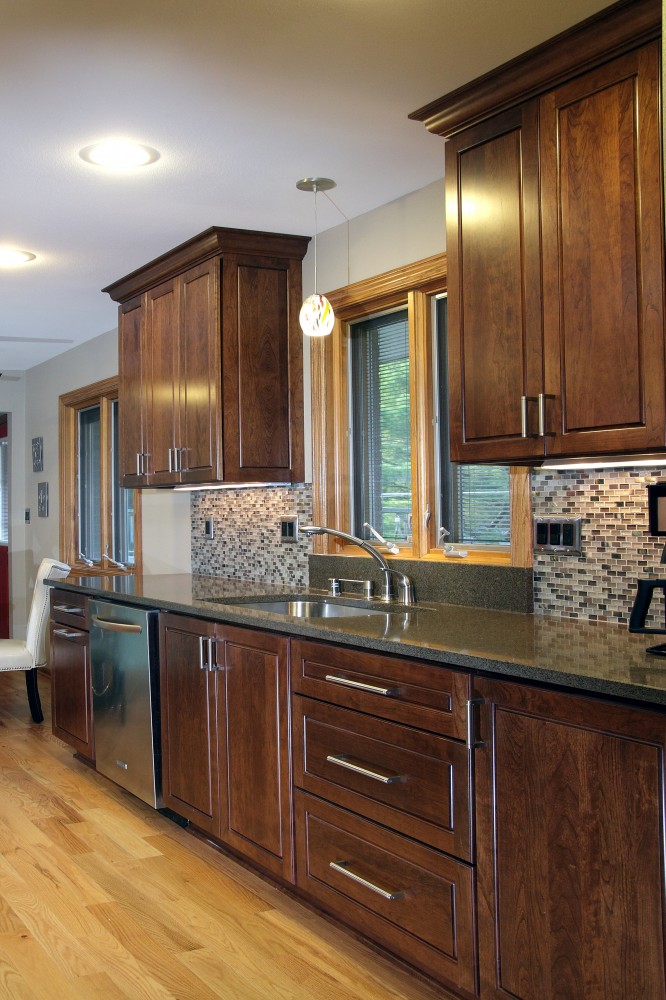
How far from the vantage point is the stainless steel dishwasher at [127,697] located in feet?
11.8

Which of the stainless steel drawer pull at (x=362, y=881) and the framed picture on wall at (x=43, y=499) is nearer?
the stainless steel drawer pull at (x=362, y=881)

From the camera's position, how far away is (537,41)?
2379 mm

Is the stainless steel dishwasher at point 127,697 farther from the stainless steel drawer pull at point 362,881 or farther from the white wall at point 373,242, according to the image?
the stainless steel drawer pull at point 362,881

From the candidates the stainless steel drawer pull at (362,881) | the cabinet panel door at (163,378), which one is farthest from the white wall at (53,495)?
the stainless steel drawer pull at (362,881)

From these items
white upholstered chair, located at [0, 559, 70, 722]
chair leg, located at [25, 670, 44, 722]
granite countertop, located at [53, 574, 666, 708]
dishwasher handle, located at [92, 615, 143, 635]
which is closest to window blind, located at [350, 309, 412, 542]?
granite countertop, located at [53, 574, 666, 708]

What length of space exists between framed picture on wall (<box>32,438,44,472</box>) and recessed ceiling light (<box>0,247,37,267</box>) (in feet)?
9.43

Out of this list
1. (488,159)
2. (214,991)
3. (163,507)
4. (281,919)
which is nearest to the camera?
(214,991)

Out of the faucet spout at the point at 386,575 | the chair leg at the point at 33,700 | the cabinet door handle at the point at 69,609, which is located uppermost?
the faucet spout at the point at 386,575

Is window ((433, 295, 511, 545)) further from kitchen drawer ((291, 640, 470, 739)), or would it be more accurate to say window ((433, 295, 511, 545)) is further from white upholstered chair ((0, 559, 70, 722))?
white upholstered chair ((0, 559, 70, 722))

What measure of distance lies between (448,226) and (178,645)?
1.76 m

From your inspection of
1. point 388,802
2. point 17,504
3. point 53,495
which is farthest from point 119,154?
point 17,504

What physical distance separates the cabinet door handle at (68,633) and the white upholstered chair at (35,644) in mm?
821

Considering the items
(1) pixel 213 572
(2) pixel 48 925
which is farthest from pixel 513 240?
(1) pixel 213 572

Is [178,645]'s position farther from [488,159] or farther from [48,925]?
[488,159]
